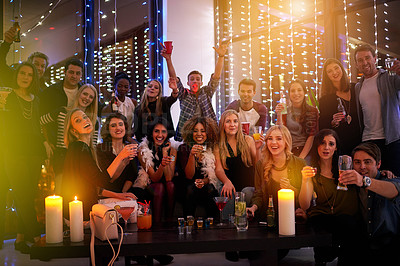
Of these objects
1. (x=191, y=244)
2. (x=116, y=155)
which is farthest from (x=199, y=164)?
(x=191, y=244)

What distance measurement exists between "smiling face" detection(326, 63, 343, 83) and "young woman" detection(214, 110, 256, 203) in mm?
881

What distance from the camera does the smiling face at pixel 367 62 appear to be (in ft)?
10.3

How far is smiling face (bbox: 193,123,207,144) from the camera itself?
333cm

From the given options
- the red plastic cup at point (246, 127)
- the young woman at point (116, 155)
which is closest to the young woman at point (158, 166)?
the young woman at point (116, 155)

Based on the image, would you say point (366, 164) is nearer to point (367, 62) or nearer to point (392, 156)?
point (392, 156)

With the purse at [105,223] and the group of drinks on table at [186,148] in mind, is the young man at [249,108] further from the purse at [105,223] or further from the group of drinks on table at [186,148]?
the purse at [105,223]

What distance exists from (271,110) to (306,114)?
1.73 m

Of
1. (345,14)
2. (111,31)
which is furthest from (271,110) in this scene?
(111,31)

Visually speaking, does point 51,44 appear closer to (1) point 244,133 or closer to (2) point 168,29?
(2) point 168,29

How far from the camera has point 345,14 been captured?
14.3 feet

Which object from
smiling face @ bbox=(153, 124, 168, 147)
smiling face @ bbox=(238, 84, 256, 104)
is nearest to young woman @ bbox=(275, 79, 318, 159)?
smiling face @ bbox=(238, 84, 256, 104)

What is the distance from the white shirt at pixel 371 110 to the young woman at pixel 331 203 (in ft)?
2.31

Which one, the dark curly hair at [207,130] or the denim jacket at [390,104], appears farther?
the dark curly hair at [207,130]

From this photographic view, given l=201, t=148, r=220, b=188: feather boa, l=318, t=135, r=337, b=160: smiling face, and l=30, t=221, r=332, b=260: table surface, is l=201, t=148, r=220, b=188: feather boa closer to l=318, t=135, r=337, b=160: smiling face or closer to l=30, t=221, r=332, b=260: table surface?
l=318, t=135, r=337, b=160: smiling face
